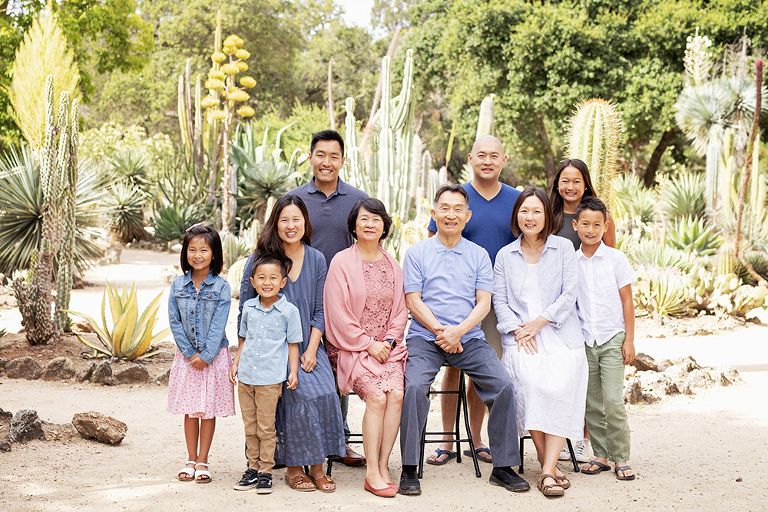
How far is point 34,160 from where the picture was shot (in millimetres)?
9188

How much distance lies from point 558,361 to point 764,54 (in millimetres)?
17359

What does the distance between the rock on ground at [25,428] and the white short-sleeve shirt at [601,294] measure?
3.15 meters

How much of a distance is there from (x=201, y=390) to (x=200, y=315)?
1.25ft

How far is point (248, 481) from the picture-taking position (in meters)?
3.42

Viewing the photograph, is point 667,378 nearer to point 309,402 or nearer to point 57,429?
point 309,402

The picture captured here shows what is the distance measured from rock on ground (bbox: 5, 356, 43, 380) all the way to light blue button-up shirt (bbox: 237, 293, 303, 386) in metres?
3.31

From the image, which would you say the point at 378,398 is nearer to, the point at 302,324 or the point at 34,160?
the point at 302,324

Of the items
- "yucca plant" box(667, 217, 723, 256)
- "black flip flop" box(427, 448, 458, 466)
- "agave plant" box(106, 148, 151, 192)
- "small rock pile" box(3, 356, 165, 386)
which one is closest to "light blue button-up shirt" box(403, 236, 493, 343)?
"black flip flop" box(427, 448, 458, 466)

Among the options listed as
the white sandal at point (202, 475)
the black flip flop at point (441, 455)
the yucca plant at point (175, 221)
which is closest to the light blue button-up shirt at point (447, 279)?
the black flip flop at point (441, 455)

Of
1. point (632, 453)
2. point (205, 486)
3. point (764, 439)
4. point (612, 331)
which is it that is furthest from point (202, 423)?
point (764, 439)

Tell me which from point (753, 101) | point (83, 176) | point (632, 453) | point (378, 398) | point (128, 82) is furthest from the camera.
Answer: point (128, 82)

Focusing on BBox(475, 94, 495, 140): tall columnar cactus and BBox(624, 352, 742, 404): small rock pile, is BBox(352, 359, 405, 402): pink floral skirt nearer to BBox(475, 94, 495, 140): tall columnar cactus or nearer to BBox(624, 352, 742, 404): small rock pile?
BBox(624, 352, 742, 404): small rock pile

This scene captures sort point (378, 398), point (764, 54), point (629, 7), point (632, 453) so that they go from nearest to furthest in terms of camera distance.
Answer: point (378, 398), point (632, 453), point (764, 54), point (629, 7)

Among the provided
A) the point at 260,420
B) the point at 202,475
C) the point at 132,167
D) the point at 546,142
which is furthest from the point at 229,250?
the point at 546,142
